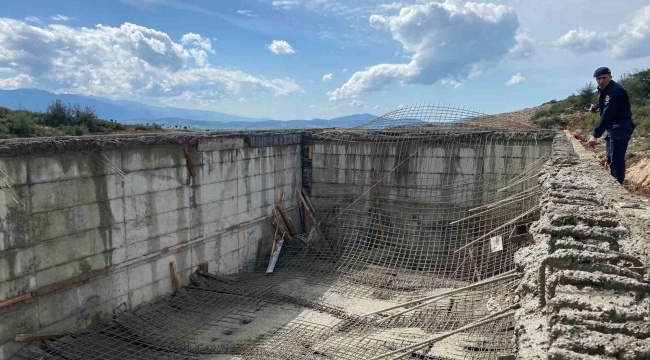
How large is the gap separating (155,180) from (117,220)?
736 millimetres

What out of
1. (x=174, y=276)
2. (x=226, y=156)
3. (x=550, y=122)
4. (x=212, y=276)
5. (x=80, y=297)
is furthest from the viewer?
(x=550, y=122)

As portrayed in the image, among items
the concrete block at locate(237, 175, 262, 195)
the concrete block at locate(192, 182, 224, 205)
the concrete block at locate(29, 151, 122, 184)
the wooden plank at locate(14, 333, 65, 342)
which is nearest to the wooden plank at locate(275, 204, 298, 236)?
the concrete block at locate(237, 175, 262, 195)

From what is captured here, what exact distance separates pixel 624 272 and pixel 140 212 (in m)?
5.06

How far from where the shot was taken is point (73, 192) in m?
4.73

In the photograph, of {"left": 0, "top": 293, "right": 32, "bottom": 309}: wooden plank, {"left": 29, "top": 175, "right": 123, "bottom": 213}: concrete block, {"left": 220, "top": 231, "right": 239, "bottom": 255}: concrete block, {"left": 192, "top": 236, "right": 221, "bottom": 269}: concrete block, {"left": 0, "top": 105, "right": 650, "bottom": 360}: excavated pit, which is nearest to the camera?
{"left": 0, "top": 105, "right": 650, "bottom": 360}: excavated pit

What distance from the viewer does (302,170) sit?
346 inches

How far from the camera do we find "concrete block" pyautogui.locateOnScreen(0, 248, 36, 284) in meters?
4.10

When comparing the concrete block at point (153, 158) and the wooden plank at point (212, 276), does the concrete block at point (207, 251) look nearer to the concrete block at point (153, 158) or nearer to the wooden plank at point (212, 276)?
the wooden plank at point (212, 276)

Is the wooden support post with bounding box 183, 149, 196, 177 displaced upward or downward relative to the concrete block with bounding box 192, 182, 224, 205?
upward

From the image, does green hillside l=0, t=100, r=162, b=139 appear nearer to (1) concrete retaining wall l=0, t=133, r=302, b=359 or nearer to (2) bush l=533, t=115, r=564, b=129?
(1) concrete retaining wall l=0, t=133, r=302, b=359


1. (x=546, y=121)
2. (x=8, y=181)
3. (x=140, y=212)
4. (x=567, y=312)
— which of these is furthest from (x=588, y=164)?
(x=546, y=121)

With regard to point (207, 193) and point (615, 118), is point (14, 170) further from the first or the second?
point (615, 118)

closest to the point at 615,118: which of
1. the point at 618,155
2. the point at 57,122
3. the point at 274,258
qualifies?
the point at 618,155

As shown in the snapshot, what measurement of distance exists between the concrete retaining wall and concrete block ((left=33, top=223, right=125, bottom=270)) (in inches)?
0.4
